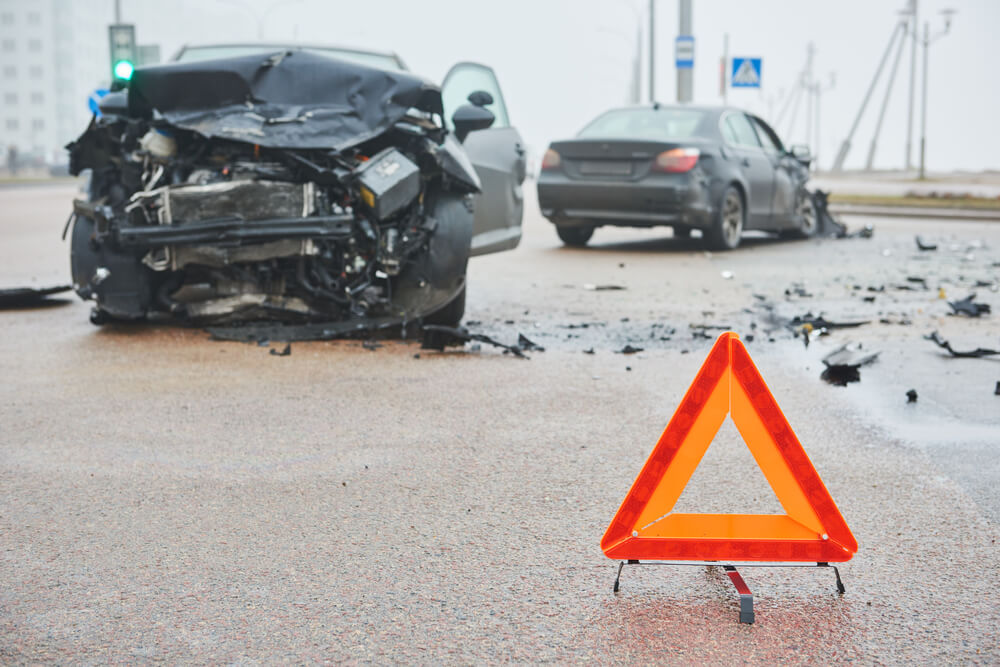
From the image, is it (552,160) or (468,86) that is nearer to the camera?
(468,86)

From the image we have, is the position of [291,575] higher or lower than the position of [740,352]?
lower

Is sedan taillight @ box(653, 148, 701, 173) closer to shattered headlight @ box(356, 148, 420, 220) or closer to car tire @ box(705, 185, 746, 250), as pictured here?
car tire @ box(705, 185, 746, 250)

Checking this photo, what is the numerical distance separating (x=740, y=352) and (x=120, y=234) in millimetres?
4623

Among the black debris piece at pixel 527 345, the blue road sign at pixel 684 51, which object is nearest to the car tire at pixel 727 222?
the black debris piece at pixel 527 345

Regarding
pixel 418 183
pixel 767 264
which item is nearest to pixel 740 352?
pixel 418 183

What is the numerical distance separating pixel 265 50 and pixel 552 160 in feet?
19.0

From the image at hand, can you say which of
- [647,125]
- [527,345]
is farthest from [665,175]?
[527,345]

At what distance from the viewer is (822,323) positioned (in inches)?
318

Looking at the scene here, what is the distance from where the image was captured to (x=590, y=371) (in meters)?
6.48

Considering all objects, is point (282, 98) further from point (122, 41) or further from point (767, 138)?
point (122, 41)

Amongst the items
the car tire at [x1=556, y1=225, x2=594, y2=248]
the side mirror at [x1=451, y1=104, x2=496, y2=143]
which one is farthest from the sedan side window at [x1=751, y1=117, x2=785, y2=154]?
the side mirror at [x1=451, y1=104, x2=496, y2=143]

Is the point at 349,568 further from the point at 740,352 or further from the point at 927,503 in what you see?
the point at 927,503

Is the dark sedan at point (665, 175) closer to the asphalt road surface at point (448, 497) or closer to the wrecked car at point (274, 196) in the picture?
the asphalt road surface at point (448, 497)

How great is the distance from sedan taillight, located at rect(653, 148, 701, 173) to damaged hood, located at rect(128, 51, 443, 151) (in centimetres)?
628
